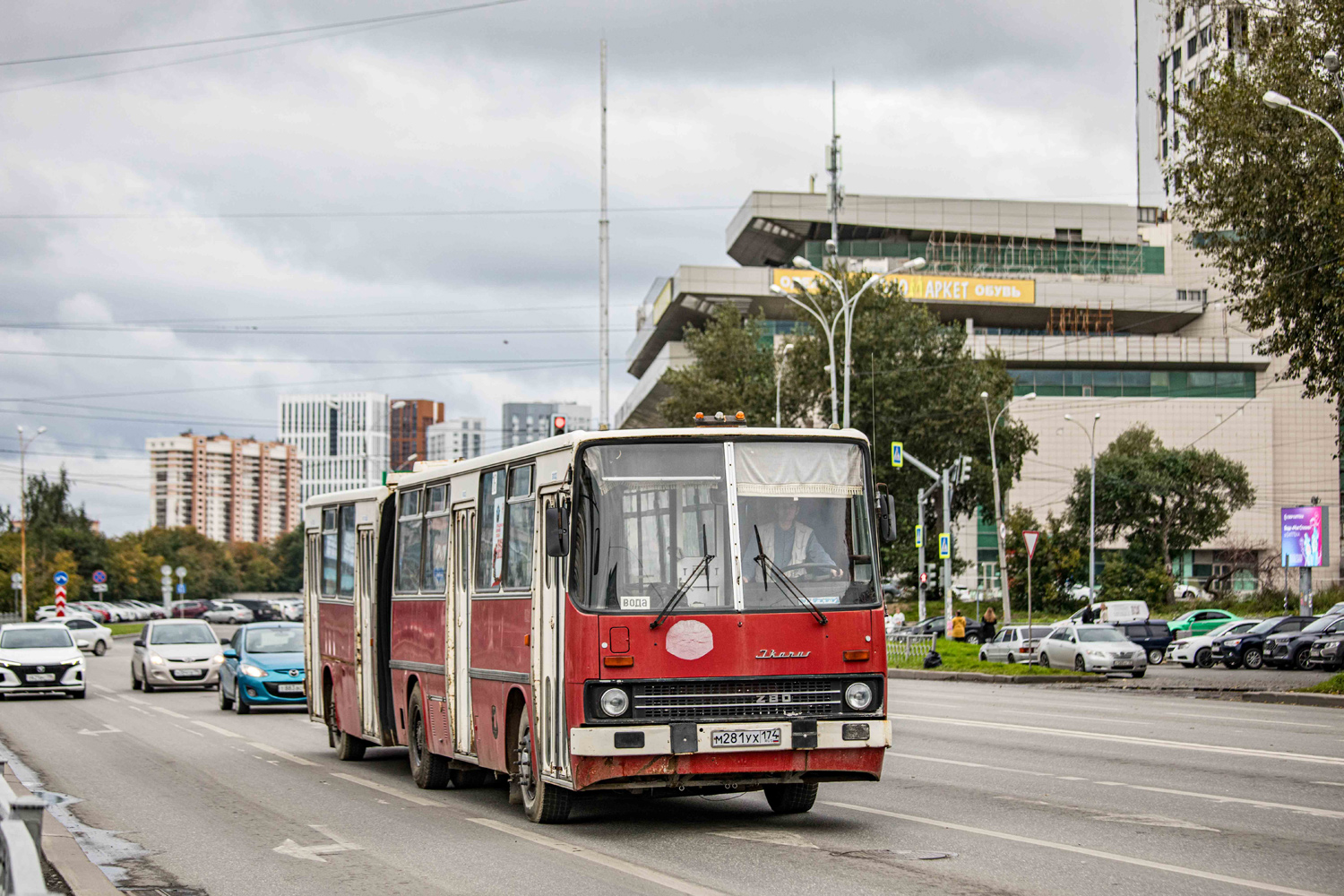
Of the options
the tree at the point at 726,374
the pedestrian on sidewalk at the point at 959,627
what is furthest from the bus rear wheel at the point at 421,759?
the tree at the point at 726,374

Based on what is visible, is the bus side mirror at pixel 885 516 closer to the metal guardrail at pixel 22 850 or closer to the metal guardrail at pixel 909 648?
the metal guardrail at pixel 22 850

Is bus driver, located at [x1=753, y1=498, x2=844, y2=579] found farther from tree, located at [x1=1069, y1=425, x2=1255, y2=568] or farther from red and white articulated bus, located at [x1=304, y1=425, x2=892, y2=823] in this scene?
tree, located at [x1=1069, y1=425, x2=1255, y2=568]

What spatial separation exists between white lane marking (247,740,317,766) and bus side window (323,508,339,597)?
1.92 m

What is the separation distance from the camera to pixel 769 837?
34.9ft

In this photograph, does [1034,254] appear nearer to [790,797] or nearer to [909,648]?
[909,648]

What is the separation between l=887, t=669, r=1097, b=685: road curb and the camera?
35344mm

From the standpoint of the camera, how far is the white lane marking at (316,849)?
10305 millimetres

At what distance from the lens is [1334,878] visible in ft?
28.0

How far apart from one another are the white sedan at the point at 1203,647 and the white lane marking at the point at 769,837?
32.9 metres

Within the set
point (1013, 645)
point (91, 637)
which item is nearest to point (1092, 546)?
point (1013, 645)

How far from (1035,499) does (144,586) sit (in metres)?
65.7

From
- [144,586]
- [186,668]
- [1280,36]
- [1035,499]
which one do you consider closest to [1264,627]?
[1280,36]

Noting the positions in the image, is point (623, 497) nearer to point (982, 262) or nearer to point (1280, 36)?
point (1280, 36)

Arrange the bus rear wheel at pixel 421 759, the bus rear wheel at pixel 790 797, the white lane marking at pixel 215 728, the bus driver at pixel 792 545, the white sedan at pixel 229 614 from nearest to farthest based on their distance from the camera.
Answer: the bus driver at pixel 792 545
the bus rear wheel at pixel 790 797
the bus rear wheel at pixel 421 759
the white lane marking at pixel 215 728
the white sedan at pixel 229 614
